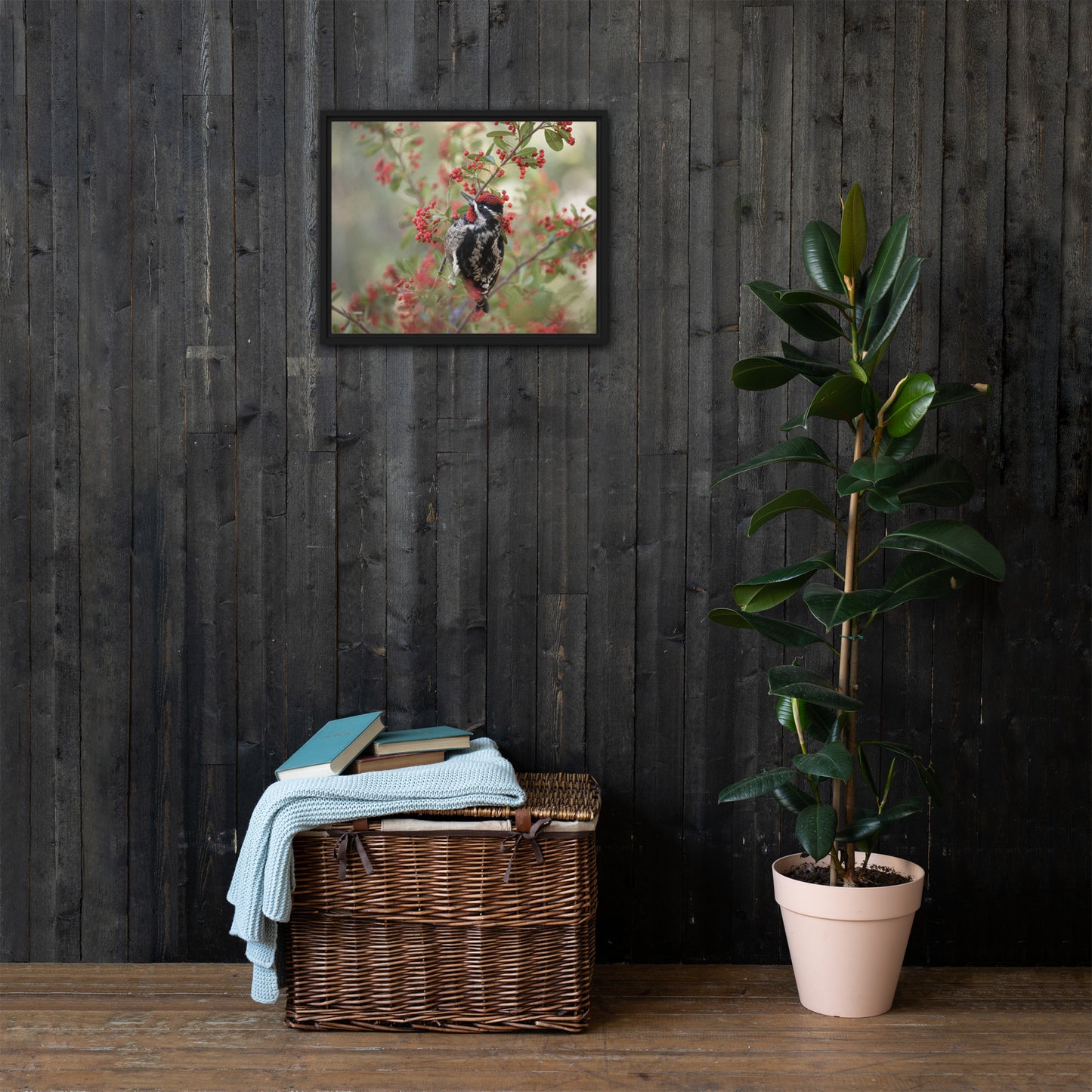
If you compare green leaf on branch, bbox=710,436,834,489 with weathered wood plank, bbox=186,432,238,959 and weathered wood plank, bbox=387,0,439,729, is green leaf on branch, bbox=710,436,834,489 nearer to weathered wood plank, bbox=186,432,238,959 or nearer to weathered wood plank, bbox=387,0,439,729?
weathered wood plank, bbox=387,0,439,729

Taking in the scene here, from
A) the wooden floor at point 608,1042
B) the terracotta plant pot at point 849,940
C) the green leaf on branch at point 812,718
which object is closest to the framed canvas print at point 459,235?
the green leaf on branch at point 812,718

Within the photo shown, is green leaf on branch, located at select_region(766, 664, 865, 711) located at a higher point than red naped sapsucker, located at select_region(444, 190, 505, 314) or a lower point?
lower

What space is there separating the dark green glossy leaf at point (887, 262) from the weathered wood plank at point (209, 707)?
137 cm

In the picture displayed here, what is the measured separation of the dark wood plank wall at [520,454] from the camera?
218 centimetres

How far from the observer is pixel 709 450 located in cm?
220

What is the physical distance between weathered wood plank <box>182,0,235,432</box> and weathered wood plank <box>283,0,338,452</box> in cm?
12

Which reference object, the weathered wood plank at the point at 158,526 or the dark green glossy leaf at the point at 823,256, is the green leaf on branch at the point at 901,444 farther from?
the weathered wood plank at the point at 158,526

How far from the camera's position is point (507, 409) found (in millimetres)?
2203

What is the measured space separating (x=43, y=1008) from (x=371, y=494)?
1.20 meters

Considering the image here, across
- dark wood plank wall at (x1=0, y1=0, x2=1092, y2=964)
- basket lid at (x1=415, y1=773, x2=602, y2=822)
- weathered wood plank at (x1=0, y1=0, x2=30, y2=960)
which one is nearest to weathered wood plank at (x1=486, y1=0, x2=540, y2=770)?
dark wood plank wall at (x1=0, y1=0, x2=1092, y2=964)

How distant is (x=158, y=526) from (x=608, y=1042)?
1395 mm

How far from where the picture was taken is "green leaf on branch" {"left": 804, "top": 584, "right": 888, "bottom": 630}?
180cm

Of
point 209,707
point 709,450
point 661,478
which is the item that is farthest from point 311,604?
point 709,450

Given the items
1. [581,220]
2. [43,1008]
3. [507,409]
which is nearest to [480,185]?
[581,220]
